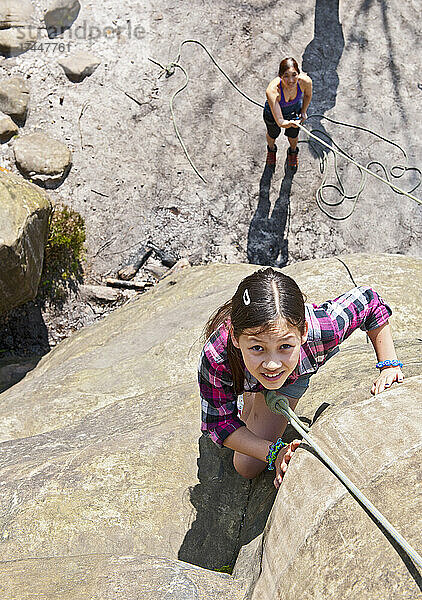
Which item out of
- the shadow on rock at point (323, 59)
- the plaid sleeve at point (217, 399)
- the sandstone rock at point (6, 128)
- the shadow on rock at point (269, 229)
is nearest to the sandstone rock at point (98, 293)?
the shadow on rock at point (269, 229)

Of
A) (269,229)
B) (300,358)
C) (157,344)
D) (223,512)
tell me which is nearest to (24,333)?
(157,344)

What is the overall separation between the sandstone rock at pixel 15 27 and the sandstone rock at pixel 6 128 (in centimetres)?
87

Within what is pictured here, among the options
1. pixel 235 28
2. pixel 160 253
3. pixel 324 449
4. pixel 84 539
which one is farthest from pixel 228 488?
pixel 235 28

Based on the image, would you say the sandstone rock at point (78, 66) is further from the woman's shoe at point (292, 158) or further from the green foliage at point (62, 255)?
the woman's shoe at point (292, 158)

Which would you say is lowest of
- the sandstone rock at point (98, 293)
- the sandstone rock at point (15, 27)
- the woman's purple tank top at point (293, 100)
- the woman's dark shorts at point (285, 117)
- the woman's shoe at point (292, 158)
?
the sandstone rock at point (98, 293)

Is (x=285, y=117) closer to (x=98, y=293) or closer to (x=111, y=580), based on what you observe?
(x=98, y=293)

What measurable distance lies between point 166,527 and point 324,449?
84cm

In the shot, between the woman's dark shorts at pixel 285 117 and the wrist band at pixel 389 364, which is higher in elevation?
the woman's dark shorts at pixel 285 117

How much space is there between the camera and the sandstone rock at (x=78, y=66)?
6531 millimetres

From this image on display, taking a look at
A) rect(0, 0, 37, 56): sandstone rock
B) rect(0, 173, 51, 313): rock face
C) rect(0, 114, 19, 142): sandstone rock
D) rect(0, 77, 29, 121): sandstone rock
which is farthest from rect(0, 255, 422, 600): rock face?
rect(0, 0, 37, 56): sandstone rock

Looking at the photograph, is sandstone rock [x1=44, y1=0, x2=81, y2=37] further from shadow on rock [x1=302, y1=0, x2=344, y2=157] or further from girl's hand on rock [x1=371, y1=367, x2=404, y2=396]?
girl's hand on rock [x1=371, y1=367, x2=404, y2=396]

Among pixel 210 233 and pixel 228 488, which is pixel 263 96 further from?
pixel 228 488

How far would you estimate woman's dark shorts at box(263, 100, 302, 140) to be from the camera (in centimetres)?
541

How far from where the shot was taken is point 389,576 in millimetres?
1412
